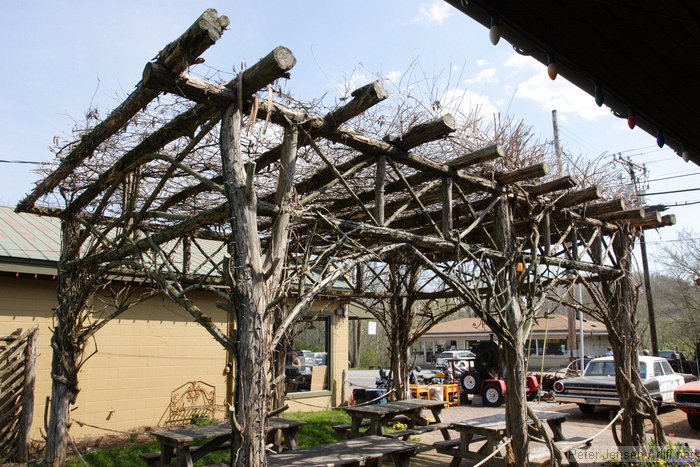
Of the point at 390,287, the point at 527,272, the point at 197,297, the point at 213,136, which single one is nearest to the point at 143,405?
the point at 197,297

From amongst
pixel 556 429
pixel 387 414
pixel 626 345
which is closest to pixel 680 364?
pixel 556 429

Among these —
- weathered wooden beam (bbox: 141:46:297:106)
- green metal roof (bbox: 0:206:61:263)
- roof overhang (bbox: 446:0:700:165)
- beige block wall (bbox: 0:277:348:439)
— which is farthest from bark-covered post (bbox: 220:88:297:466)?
green metal roof (bbox: 0:206:61:263)

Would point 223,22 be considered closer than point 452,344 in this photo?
Yes

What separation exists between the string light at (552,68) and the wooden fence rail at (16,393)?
27.4ft

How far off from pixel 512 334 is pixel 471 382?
462 inches

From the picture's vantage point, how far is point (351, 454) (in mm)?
6664

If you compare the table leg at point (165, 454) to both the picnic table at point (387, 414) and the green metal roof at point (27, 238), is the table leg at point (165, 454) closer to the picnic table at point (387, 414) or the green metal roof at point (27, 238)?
the picnic table at point (387, 414)

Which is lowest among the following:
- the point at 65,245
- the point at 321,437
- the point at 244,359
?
the point at 321,437

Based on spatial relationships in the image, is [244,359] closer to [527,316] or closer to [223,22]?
[223,22]

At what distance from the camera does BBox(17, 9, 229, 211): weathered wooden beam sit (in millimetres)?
3480

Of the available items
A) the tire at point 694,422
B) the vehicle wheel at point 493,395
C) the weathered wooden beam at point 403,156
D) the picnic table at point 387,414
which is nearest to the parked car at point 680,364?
the vehicle wheel at point 493,395

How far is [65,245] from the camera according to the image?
6980 mm

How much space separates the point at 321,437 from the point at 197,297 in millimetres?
3967

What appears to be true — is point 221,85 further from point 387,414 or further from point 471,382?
point 471,382
